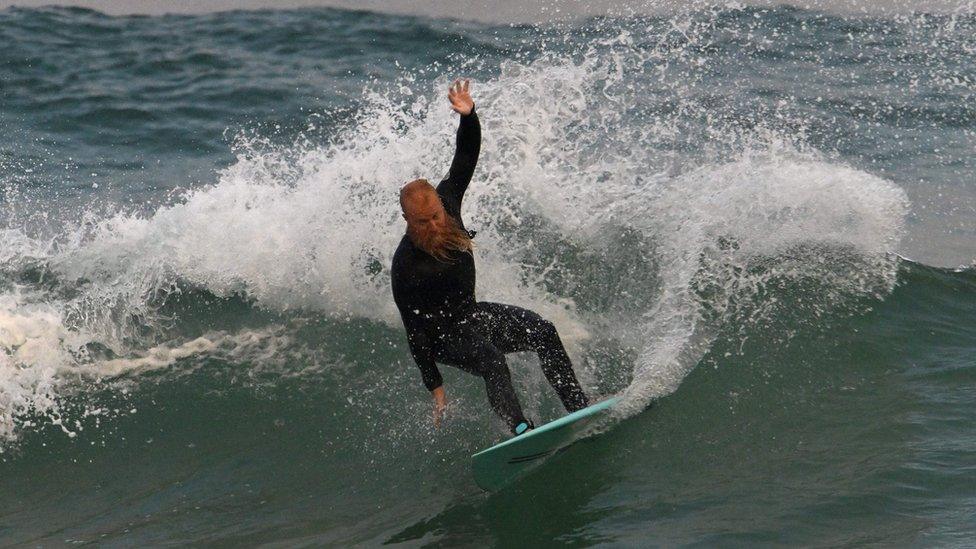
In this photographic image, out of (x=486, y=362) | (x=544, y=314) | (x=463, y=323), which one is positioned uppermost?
(x=463, y=323)

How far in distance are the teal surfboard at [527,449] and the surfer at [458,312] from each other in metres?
0.10

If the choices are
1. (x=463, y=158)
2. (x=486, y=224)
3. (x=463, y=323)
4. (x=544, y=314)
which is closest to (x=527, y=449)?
(x=463, y=323)

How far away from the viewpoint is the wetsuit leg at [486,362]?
5051 millimetres

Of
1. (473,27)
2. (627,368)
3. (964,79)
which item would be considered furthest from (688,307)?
(473,27)

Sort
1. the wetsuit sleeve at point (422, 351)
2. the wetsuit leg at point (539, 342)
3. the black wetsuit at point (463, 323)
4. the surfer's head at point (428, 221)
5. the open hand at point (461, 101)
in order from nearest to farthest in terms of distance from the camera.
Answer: the surfer's head at point (428, 221)
the open hand at point (461, 101)
the black wetsuit at point (463, 323)
the wetsuit sleeve at point (422, 351)
the wetsuit leg at point (539, 342)

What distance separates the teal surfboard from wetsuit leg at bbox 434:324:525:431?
0.12 metres

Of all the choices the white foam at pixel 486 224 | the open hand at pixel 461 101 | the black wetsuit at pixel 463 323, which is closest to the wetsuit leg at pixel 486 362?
the black wetsuit at pixel 463 323

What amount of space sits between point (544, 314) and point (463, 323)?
1.89 metres

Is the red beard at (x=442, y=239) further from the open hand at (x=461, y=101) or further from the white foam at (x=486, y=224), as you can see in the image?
the white foam at (x=486, y=224)

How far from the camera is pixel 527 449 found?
510cm

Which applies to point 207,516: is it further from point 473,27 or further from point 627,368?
point 473,27

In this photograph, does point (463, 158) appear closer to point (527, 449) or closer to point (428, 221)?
point (428, 221)

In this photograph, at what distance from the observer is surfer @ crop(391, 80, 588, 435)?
4934mm

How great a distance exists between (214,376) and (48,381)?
1.04 metres
